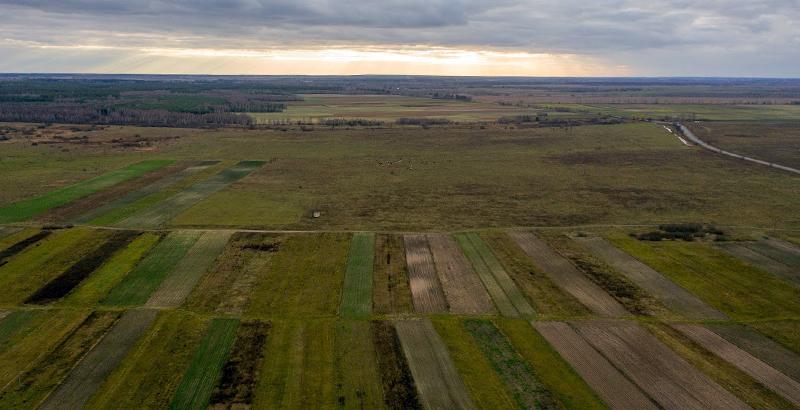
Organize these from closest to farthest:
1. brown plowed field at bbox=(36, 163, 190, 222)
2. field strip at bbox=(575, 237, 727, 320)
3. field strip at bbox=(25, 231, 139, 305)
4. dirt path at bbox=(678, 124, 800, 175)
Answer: field strip at bbox=(575, 237, 727, 320), field strip at bbox=(25, 231, 139, 305), brown plowed field at bbox=(36, 163, 190, 222), dirt path at bbox=(678, 124, 800, 175)

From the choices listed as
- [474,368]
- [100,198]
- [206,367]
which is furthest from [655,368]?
[100,198]

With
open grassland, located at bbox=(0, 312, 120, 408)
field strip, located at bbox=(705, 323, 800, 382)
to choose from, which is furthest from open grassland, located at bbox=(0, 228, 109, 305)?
field strip, located at bbox=(705, 323, 800, 382)

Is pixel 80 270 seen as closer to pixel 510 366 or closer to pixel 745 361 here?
pixel 510 366

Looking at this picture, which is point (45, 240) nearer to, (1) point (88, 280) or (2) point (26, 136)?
(1) point (88, 280)

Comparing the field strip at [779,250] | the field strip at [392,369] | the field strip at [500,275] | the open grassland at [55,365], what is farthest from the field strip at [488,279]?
the open grassland at [55,365]

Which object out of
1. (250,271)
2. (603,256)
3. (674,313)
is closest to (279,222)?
(250,271)

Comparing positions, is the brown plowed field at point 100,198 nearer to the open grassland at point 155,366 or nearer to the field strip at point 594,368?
the open grassland at point 155,366

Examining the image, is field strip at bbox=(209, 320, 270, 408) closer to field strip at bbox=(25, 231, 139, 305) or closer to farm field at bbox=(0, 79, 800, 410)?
farm field at bbox=(0, 79, 800, 410)
